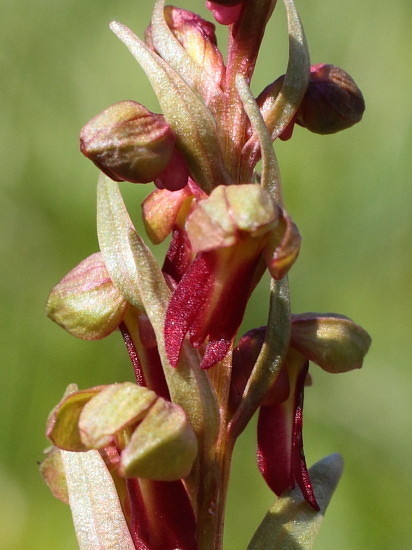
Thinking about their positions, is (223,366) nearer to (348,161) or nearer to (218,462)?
(218,462)

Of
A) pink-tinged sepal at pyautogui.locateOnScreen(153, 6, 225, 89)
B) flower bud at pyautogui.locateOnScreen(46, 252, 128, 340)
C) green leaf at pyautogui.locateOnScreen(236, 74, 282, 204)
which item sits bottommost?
flower bud at pyautogui.locateOnScreen(46, 252, 128, 340)

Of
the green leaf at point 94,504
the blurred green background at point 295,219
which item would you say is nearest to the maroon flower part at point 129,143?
the green leaf at point 94,504

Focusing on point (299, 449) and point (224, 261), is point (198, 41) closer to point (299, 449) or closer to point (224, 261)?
point (224, 261)

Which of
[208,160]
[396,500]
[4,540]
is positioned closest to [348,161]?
[396,500]

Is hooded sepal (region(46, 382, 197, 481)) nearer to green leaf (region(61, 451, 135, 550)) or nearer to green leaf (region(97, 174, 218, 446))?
green leaf (region(97, 174, 218, 446))

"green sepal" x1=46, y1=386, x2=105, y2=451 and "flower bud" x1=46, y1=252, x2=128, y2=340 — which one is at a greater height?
"flower bud" x1=46, y1=252, x2=128, y2=340

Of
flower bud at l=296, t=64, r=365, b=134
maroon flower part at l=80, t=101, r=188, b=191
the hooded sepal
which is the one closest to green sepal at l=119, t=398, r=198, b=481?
the hooded sepal

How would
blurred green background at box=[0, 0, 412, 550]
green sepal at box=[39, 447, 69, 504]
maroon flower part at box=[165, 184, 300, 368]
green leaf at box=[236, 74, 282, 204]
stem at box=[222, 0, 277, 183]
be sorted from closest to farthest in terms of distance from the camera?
maroon flower part at box=[165, 184, 300, 368] < green leaf at box=[236, 74, 282, 204] < stem at box=[222, 0, 277, 183] < green sepal at box=[39, 447, 69, 504] < blurred green background at box=[0, 0, 412, 550]

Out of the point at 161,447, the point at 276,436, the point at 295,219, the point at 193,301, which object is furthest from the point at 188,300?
the point at 295,219

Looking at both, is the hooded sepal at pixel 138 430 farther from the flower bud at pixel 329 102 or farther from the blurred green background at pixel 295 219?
the blurred green background at pixel 295 219
